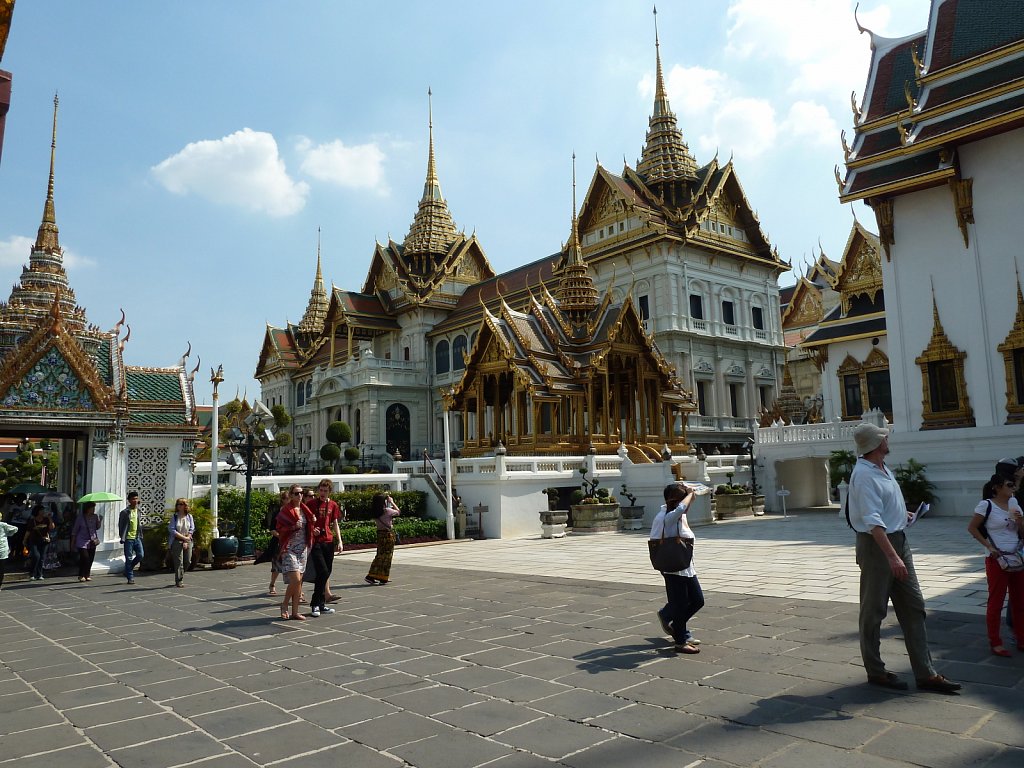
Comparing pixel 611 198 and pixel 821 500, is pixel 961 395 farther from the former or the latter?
pixel 611 198

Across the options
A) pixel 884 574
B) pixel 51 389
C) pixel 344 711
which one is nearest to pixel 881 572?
pixel 884 574

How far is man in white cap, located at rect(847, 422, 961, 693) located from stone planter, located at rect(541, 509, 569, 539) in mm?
12952

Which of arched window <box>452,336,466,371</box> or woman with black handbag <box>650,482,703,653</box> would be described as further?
arched window <box>452,336,466,371</box>

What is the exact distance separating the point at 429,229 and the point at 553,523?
146ft

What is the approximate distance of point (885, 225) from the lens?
69.9ft

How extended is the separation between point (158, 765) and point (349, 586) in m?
6.78

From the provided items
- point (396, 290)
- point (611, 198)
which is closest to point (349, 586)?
point (611, 198)

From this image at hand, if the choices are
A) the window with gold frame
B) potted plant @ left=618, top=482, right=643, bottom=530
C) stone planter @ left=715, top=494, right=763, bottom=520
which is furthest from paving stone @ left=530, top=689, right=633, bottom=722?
the window with gold frame

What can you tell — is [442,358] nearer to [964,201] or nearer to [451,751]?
[964,201]

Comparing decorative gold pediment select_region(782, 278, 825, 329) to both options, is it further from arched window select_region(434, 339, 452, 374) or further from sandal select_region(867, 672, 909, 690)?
sandal select_region(867, 672, 909, 690)

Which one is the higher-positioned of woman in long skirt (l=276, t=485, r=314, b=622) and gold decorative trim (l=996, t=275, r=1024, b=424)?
gold decorative trim (l=996, t=275, r=1024, b=424)

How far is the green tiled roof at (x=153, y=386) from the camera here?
49.5 feet

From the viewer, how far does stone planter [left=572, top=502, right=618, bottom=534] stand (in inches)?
724

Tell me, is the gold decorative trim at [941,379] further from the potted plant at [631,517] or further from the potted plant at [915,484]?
the potted plant at [631,517]
